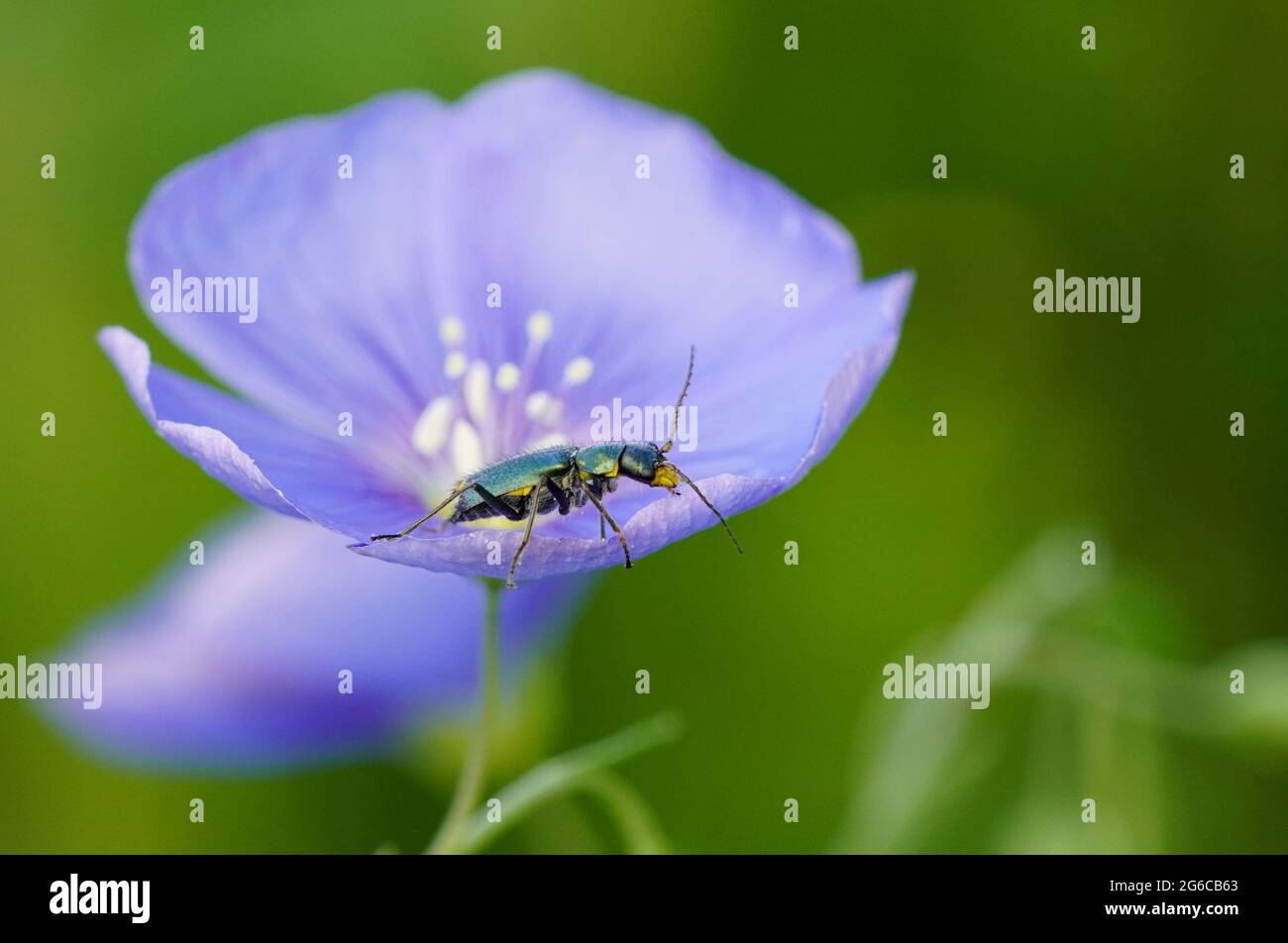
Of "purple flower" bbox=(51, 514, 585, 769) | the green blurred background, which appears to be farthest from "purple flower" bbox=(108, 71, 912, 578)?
the green blurred background

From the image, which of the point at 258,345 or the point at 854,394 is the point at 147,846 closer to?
the point at 258,345

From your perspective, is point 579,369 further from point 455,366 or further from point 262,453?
point 262,453

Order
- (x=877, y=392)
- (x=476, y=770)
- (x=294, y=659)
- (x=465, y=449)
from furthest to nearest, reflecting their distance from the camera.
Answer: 1. (x=877, y=392)
2. (x=294, y=659)
3. (x=465, y=449)
4. (x=476, y=770)

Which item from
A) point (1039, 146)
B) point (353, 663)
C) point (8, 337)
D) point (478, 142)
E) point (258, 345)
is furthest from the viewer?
point (1039, 146)

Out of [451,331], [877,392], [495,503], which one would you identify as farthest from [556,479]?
[877,392]
